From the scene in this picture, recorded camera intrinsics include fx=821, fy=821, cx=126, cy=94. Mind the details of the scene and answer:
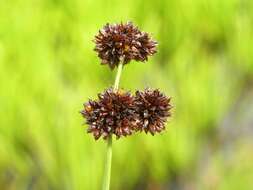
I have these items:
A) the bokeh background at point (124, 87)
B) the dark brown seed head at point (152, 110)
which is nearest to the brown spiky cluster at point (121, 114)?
the dark brown seed head at point (152, 110)

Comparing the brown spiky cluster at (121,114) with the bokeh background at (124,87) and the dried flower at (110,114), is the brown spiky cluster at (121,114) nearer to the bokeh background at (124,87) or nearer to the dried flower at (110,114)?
the dried flower at (110,114)

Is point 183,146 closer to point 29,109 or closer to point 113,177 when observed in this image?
point 113,177

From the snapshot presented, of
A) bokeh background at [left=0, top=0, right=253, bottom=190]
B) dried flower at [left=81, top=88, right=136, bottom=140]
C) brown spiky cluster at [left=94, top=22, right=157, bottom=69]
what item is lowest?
dried flower at [left=81, top=88, right=136, bottom=140]

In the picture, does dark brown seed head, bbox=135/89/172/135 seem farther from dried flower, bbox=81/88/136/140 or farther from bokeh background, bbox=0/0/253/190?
bokeh background, bbox=0/0/253/190

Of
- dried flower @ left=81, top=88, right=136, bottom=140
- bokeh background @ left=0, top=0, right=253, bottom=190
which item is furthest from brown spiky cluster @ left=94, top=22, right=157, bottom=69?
bokeh background @ left=0, top=0, right=253, bottom=190

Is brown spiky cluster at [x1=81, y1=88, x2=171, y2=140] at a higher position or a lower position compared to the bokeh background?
lower

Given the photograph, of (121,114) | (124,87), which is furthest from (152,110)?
(124,87)

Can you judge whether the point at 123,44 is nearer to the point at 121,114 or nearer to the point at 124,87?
the point at 121,114

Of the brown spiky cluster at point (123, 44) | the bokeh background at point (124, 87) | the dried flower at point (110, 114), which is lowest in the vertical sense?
the dried flower at point (110, 114)
